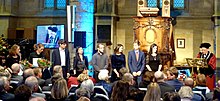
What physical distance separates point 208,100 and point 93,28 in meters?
9.50

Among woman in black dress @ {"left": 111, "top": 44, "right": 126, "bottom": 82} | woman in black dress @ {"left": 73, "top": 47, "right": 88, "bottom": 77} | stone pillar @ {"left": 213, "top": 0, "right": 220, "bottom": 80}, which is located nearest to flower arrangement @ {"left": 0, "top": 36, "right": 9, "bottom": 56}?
woman in black dress @ {"left": 73, "top": 47, "right": 88, "bottom": 77}

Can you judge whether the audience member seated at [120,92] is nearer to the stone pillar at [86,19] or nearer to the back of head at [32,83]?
the back of head at [32,83]

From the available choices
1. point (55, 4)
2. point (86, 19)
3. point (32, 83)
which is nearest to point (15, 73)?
point (32, 83)

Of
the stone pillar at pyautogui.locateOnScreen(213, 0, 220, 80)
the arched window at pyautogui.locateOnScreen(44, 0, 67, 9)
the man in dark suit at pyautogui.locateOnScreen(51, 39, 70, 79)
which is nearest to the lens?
the man in dark suit at pyautogui.locateOnScreen(51, 39, 70, 79)

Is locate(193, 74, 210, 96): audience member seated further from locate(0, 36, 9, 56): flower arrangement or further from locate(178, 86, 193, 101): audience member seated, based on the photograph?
locate(0, 36, 9, 56): flower arrangement

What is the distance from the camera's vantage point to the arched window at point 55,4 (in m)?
16.8

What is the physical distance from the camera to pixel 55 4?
55.2 feet

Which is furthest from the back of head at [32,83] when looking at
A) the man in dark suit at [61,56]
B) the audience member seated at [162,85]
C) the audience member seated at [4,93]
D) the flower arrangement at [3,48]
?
the flower arrangement at [3,48]

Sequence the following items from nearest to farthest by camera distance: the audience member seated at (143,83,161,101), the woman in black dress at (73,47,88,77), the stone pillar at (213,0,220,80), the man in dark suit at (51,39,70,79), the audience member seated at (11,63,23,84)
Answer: the audience member seated at (143,83,161,101) < the audience member seated at (11,63,23,84) < the man in dark suit at (51,39,70,79) < the woman in black dress at (73,47,88,77) < the stone pillar at (213,0,220,80)

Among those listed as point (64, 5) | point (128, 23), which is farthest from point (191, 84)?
point (64, 5)

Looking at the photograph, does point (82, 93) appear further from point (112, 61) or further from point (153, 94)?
point (112, 61)

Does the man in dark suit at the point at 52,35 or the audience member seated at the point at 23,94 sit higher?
the man in dark suit at the point at 52,35

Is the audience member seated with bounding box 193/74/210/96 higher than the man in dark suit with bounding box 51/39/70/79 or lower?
lower

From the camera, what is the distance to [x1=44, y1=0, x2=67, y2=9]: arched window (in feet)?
55.1
